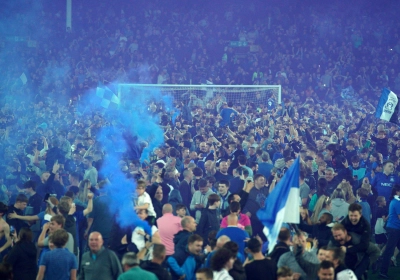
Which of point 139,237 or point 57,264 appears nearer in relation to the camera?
point 57,264

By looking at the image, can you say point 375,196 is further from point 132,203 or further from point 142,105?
point 142,105

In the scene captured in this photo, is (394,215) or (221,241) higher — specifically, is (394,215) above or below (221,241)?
below

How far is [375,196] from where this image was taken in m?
11.8

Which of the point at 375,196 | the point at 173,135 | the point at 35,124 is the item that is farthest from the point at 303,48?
the point at 375,196

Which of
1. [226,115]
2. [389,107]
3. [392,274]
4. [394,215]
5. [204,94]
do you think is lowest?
[392,274]

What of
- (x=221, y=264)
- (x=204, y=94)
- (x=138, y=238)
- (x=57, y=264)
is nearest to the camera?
(x=221, y=264)

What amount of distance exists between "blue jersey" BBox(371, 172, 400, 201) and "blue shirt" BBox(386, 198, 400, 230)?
1.52 m

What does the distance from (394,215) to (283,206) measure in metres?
3.88

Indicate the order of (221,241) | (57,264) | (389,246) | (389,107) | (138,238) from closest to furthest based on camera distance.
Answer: (221,241) → (57,264) → (138,238) → (389,246) → (389,107)

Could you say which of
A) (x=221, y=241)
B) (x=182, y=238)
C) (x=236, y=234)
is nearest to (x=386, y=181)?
(x=236, y=234)

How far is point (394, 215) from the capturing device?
1052 centimetres

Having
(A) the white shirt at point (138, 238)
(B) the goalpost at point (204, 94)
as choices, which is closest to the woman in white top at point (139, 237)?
(A) the white shirt at point (138, 238)

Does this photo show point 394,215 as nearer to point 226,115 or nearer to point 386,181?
point 386,181

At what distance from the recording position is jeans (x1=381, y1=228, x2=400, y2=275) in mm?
10594
